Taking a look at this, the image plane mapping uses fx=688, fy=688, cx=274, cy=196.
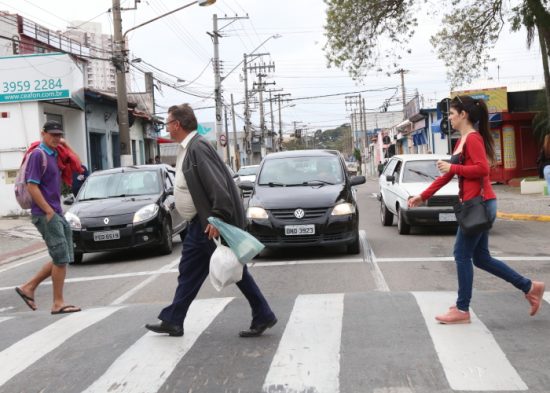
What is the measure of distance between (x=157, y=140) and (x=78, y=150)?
16.1m

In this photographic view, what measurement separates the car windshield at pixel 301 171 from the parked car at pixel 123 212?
193cm

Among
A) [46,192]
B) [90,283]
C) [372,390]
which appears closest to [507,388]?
[372,390]

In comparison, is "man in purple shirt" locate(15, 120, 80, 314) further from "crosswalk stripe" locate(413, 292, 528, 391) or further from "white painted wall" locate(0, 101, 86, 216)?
"white painted wall" locate(0, 101, 86, 216)

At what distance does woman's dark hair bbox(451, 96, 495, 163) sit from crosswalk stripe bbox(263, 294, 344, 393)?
1.86 metres

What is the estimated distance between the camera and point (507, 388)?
396 cm

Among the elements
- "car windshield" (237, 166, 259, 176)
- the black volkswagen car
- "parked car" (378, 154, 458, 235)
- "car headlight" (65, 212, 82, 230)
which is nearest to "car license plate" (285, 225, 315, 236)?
the black volkswagen car

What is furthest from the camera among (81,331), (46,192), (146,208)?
(146,208)

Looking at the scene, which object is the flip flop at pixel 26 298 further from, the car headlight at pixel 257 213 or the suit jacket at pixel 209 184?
the car headlight at pixel 257 213

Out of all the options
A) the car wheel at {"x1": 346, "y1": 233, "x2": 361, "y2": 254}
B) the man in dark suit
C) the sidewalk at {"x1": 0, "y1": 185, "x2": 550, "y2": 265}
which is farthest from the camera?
the sidewalk at {"x1": 0, "y1": 185, "x2": 550, "y2": 265}

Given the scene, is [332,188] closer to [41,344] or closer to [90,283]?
[90,283]

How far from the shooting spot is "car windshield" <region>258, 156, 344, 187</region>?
11078mm

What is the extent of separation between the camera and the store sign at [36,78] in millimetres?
23156

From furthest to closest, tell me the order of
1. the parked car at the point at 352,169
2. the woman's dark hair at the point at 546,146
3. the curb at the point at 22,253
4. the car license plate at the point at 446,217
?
the woman's dark hair at the point at 546,146
the curb at the point at 22,253
the car license plate at the point at 446,217
the parked car at the point at 352,169

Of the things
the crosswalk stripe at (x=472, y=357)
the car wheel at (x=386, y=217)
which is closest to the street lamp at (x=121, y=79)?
the car wheel at (x=386, y=217)
